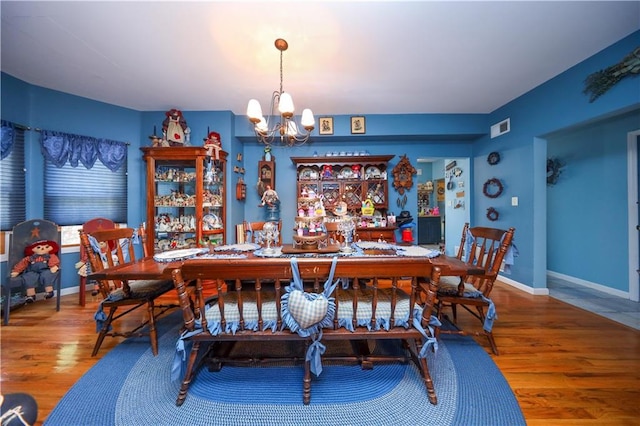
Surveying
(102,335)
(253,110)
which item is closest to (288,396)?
(102,335)

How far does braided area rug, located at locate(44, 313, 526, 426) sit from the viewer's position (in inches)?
49.3

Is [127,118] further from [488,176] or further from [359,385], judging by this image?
[488,176]

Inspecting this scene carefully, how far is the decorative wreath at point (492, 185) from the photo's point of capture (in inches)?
139

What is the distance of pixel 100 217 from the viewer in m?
3.20

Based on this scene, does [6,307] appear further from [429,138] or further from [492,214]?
[492,214]

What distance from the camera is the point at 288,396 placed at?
139 cm

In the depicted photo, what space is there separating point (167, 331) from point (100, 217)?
217 cm

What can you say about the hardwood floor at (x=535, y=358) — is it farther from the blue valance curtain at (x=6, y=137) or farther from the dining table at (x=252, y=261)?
the blue valance curtain at (x=6, y=137)

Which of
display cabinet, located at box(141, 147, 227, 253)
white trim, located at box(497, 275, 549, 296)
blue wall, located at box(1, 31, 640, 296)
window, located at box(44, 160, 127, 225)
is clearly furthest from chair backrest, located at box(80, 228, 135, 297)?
white trim, located at box(497, 275, 549, 296)

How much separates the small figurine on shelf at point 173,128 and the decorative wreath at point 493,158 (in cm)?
462

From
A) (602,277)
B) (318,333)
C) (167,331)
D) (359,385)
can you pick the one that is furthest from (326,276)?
(602,277)

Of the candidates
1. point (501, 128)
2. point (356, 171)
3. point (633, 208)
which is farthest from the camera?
point (356, 171)

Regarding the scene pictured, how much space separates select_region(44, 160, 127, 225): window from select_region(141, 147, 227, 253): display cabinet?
1.90 ft

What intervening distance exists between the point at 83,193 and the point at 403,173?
4.66 m
